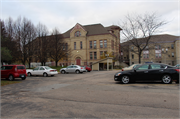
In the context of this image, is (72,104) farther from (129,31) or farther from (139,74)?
(129,31)

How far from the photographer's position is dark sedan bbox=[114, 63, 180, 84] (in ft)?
33.7

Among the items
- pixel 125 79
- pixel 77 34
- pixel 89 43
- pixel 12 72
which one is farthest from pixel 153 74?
pixel 77 34

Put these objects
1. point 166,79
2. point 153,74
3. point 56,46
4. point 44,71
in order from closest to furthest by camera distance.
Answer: point 166,79, point 153,74, point 44,71, point 56,46

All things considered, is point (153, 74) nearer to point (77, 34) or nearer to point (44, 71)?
point (44, 71)

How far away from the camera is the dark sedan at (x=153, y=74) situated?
10.3 meters

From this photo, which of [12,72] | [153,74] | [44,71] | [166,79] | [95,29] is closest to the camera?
[166,79]

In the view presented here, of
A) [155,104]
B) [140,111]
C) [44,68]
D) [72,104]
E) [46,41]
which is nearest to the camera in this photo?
[140,111]

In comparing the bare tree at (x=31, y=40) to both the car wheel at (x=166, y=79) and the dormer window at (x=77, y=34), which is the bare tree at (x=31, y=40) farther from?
the car wheel at (x=166, y=79)

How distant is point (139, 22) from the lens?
22812 millimetres

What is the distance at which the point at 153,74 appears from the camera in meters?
10.5

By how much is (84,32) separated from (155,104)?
4773 cm

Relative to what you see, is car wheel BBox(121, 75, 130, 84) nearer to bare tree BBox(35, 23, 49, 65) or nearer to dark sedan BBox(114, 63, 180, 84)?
dark sedan BBox(114, 63, 180, 84)

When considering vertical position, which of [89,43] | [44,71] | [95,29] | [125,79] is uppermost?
[95,29]

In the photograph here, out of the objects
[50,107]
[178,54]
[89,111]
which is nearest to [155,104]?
[89,111]
